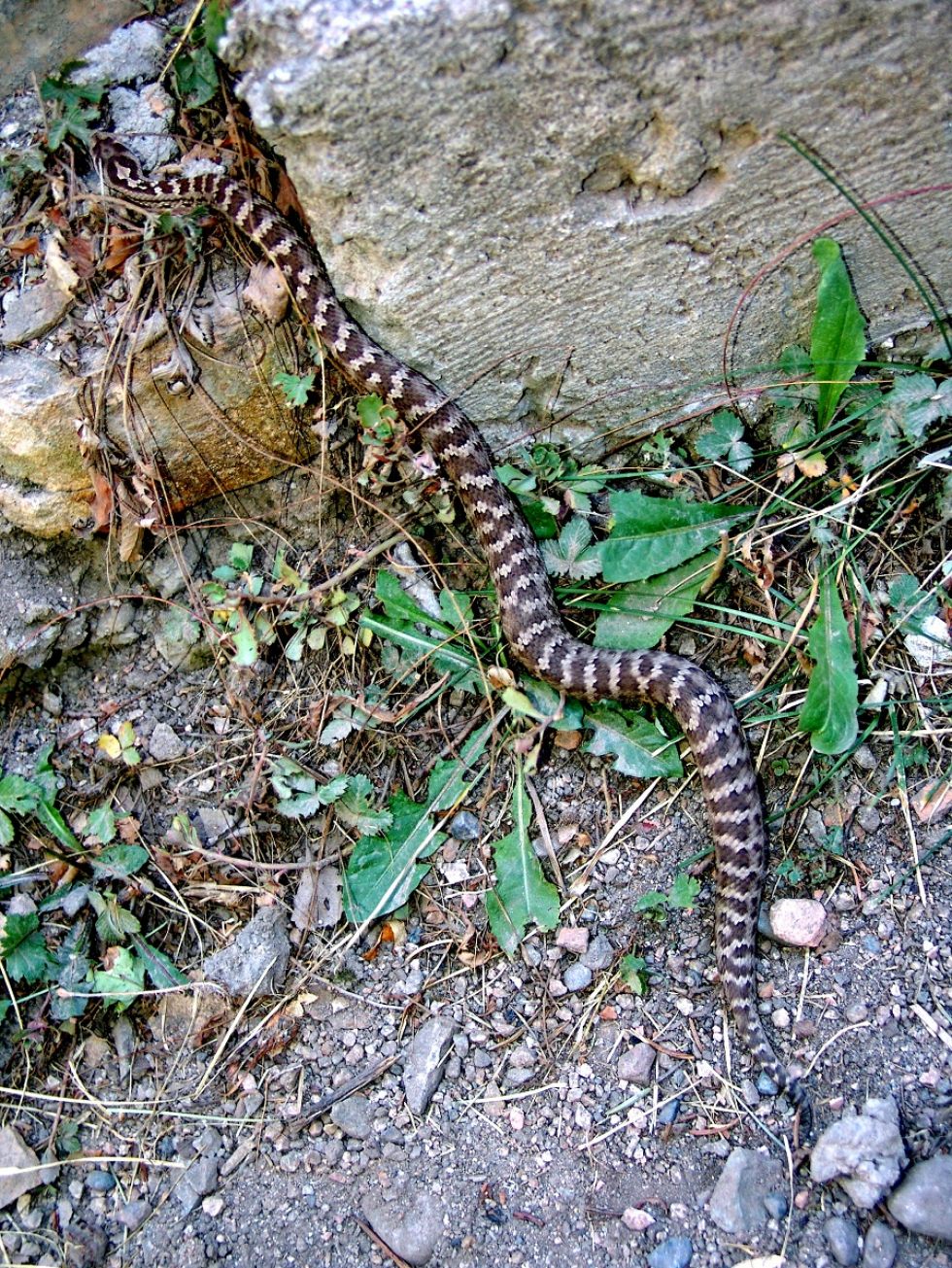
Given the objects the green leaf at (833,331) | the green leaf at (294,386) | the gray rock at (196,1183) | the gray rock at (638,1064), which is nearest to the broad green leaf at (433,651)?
the green leaf at (294,386)

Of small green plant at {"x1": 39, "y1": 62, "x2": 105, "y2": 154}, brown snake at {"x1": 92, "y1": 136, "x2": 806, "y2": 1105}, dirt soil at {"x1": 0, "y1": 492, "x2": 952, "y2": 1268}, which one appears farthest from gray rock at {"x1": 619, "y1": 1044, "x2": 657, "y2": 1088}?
small green plant at {"x1": 39, "y1": 62, "x2": 105, "y2": 154}

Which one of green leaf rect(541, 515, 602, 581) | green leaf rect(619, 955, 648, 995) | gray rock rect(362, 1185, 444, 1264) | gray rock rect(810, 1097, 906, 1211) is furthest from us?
green leaf rect(541, 515, 602, 581)

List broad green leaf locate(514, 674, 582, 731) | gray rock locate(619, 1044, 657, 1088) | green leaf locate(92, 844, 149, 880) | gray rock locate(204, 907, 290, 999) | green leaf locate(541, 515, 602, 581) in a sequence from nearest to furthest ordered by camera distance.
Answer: gray rock locate(619, 1044, 657, 1088), gray rock locate(204, 907, 290, 999), broad green leaf locate(514, 674, 582, 731), green leaf locate(92, 844, 149, 880), green leaf locate(541, 515, 602, 581)

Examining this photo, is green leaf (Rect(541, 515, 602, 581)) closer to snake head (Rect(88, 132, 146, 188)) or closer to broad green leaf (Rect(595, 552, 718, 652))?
broad green leaf (Rect(595, 552, 718, 652))

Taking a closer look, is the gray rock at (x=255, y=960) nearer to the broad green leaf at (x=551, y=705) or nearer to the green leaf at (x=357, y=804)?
the green leaf at (x=357, y=804)

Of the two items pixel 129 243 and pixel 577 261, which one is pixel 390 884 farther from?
pixel 129 243

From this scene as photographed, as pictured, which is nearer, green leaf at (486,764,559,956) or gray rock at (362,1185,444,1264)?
gray rock at (362,1185,444,1264)

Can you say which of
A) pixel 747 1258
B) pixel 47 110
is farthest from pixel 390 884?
pixel 47 110

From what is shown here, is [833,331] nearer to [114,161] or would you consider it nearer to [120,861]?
[114,161]
